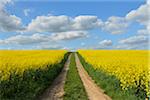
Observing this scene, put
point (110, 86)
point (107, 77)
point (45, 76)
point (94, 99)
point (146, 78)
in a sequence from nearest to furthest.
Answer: point (146, 78), point (94, 99), point (110, 86), point (107, 77), point (45, 76)

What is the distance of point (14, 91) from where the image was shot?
14.4 meters

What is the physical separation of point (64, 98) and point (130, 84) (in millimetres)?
3432

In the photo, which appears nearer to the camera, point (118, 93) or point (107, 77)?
point (118, 93)

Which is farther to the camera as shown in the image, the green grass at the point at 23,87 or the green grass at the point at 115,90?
the green grass at the point at 23,87

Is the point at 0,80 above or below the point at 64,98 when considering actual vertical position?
above

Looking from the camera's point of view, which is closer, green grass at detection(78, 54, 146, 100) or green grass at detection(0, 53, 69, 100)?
green grass at detection(78, 54, 146, 100)

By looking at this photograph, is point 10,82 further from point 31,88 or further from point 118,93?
point 118,93

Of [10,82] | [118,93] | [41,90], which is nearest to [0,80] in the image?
[10,82]

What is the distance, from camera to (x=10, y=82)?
14.1 metres

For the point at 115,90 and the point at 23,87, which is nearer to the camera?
the point at 23,87

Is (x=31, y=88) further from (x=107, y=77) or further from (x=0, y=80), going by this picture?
(x=107, y=77)

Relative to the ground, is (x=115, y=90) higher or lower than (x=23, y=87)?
lower

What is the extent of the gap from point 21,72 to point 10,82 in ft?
6.16

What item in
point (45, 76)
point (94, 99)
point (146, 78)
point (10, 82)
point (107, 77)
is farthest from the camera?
point (45, 76)
